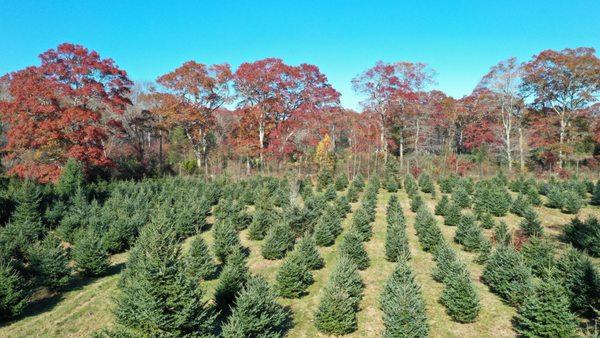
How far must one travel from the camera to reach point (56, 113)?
2684cm

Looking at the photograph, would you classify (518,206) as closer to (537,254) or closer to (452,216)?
(452,216)

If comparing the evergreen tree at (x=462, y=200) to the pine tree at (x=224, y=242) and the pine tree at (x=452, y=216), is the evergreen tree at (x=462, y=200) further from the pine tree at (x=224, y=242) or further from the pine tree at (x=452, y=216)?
the pine tree at (x=224, y=242)

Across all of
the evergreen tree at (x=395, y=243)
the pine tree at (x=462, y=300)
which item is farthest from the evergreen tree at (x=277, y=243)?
the pine tree at (x=462, y=300)

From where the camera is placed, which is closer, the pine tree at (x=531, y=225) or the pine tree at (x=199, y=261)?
the pine tree at (x=199, y=261)

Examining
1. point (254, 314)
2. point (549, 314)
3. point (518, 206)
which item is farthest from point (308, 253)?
point (518, 206)

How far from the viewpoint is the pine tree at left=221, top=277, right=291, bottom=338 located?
827cm

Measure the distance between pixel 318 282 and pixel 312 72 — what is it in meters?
28.6

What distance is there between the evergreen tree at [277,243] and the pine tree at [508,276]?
8.04 meters

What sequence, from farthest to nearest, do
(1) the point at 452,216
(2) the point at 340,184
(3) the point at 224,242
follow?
(2) the point at 340,184
(1) the point at 452,216
(3) the point at 224,242

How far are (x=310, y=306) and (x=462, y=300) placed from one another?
4648mm

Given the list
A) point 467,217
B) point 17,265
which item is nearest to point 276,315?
point 17,265

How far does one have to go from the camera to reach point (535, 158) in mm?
38125

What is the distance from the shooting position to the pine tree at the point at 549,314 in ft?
28.1

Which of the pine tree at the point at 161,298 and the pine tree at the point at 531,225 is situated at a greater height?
the pine tree at the point at 161,298
